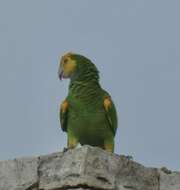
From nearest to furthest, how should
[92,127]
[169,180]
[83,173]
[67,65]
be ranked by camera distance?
[83,173] < [169,180] < [92,127] < [67,65]

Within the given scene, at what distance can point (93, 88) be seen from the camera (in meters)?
8.84

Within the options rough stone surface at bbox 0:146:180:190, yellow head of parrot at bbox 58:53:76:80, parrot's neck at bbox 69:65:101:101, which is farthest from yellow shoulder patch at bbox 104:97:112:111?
rough stone surface at bbox 0:146:180:190

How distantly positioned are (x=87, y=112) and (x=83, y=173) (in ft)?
3.88

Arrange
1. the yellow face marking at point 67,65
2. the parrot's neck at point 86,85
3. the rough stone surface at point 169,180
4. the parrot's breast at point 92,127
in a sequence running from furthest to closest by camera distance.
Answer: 1. the yellow face marking at point 67,65
2. the parrot's neck at point 86,85
3. the parrot's breast at point 92,127
4. the rough stone surface at point 169,180

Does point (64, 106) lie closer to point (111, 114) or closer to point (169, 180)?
point (111, 114)

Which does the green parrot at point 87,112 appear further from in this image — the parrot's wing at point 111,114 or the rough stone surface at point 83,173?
the rough stone surface at point 83,173

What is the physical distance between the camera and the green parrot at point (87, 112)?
860 cm

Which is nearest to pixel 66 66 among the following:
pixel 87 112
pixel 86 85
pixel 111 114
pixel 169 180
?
pixel 86 85

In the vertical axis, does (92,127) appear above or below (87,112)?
below

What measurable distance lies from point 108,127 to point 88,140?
0.25 meters

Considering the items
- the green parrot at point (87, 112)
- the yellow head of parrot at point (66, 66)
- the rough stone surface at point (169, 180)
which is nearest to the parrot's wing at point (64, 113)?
the green parrot at point (87, 112)

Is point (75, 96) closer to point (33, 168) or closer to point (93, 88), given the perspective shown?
point (93, 88)

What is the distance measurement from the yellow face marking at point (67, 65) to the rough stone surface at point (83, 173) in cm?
129

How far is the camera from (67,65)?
9.09 meters
